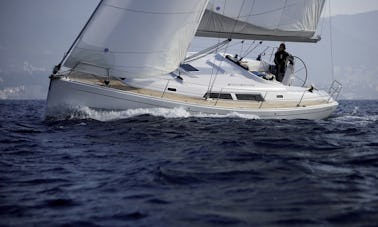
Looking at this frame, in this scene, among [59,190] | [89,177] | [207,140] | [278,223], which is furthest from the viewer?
[207,140]

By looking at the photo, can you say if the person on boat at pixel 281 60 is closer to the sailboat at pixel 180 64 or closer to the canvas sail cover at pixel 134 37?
the sailboat at pixel 180 64

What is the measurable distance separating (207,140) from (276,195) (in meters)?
4.74

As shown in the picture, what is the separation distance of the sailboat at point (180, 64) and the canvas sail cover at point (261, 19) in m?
0.04

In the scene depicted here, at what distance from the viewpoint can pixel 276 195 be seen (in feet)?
20.3

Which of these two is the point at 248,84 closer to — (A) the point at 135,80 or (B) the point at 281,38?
(B) the point at 281,38

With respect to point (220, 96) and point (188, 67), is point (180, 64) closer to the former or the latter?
point (188, 67)

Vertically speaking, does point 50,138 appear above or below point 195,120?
below

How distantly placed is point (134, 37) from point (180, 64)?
→ 255 cm

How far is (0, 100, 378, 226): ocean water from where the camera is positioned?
542 cm

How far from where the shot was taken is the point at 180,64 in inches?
642

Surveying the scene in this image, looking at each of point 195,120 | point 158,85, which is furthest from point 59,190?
point 158,85

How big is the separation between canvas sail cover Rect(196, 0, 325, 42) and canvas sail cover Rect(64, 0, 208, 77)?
2.86 meters

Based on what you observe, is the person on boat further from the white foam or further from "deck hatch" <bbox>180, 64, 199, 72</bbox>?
the white foam

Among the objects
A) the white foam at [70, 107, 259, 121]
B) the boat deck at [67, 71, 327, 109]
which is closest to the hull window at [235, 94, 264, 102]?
the boat deck at [67, 71, 327, 109]
